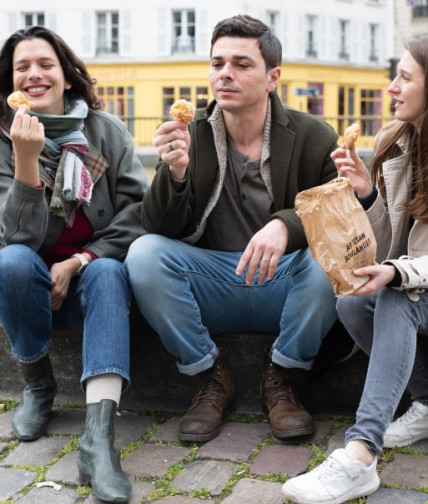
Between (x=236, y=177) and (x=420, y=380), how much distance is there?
1.01 meters

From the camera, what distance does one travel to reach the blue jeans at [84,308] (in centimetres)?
287

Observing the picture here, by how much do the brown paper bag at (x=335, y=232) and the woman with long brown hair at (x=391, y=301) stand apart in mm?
50

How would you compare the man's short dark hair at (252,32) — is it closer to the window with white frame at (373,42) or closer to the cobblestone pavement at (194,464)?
the cobblestone pavement at (194,464)

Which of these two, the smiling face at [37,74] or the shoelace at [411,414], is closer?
the shoelace at [411,414]

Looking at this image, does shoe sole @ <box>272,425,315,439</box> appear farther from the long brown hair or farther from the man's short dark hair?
the man's short dark hair

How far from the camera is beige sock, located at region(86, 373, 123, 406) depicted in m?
2.82

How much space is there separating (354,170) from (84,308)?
1.06m

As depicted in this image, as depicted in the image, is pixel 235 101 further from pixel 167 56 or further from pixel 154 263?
pixel 167 56

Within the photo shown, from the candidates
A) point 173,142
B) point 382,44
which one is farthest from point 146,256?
point 382,44

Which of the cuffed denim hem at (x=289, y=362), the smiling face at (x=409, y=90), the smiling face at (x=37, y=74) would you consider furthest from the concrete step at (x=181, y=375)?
the smiling face at (x=37, y=74)

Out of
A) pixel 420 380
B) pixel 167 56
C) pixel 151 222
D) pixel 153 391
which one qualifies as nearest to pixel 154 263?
pixel 151 222

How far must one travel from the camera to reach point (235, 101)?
3.20 metres

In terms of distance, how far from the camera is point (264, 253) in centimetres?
288

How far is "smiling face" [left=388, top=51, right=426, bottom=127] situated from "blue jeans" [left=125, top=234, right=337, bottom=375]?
60 centimetres
